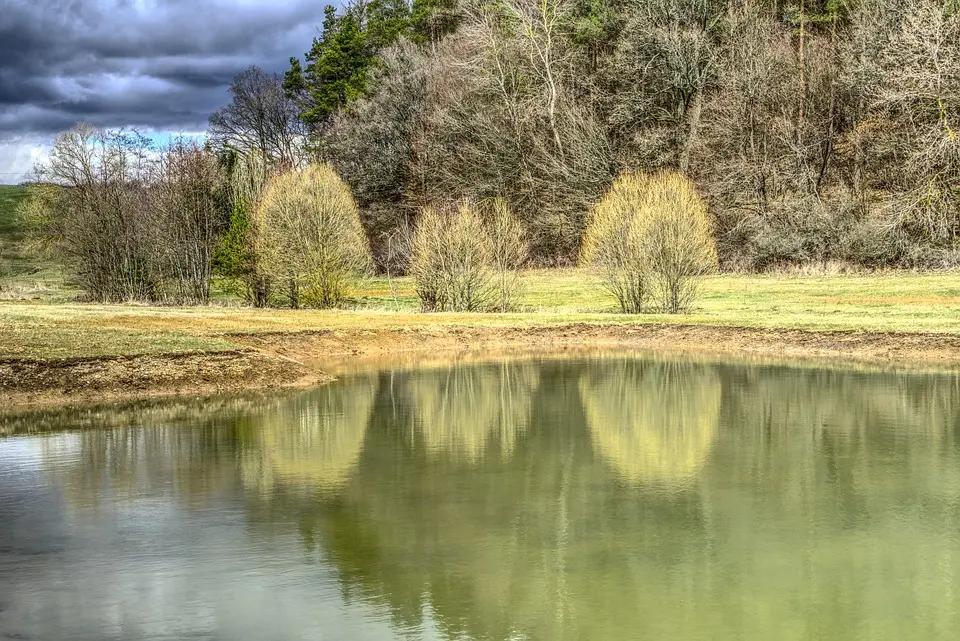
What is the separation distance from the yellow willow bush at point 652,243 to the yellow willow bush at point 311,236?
10.6 m

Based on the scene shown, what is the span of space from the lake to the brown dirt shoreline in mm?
1847

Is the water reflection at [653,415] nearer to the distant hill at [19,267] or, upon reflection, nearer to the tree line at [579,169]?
the tree line at [579,169]

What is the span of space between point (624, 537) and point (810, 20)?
5739cm

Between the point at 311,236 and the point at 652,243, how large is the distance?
1433 centimetres

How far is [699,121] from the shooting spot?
57562 mm

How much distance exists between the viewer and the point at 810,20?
59.9m

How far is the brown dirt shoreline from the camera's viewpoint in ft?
66.9

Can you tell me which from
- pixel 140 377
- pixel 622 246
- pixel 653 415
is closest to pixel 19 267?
pixel 622 246

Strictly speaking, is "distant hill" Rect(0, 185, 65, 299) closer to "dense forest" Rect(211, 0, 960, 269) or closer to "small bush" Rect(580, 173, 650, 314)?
"dense forest" Rect(211, 0, 960, 269)

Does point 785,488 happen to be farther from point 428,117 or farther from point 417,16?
point 417,16

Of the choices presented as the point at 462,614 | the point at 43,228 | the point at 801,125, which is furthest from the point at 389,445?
the point at 43,228

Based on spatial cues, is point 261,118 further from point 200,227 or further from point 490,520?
point 490,520

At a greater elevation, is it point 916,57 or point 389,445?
point 916,57

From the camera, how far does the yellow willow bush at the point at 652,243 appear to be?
3428 centimetres
